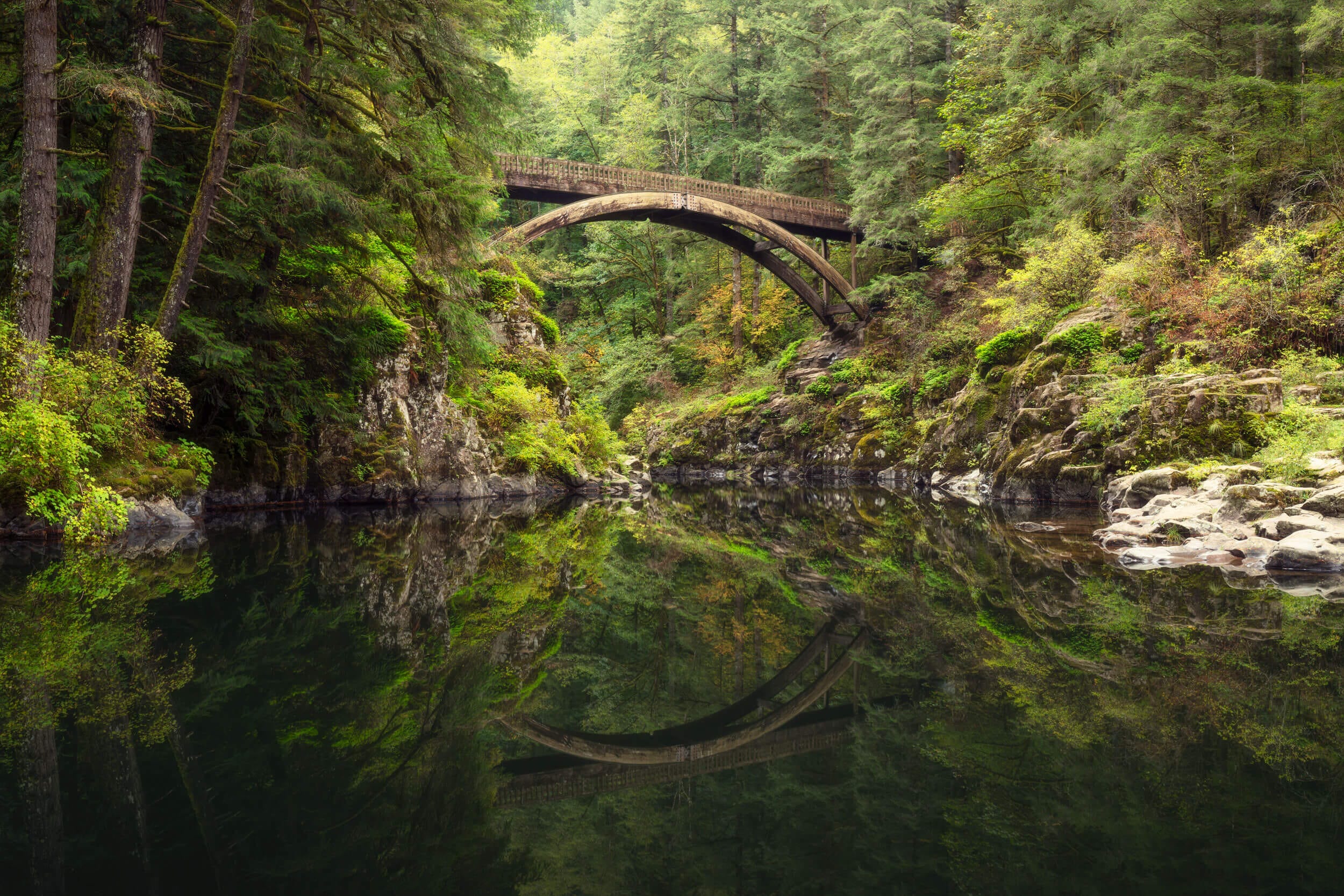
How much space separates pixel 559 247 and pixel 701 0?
12.2m

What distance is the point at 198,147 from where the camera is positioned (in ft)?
35.2

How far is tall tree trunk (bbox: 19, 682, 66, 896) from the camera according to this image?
5.87 feet

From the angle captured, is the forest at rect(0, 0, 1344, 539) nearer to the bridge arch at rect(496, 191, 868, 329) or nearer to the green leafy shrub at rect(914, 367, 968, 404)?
the green leafy shrub at rect(914, 367, 968, 404)

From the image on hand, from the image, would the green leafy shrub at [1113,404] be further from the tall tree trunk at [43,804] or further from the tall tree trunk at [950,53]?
the tall tree trunk at [950,53]

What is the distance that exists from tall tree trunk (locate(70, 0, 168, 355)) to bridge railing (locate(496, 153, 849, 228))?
9.53 m

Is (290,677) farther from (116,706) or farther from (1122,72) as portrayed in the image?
(1122,72)

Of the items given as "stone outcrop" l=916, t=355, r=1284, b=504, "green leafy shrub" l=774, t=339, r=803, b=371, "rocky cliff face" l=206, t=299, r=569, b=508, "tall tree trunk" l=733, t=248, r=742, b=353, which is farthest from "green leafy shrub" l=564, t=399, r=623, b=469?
"tall tree trunk" l=733, t=248, r=742, b=353

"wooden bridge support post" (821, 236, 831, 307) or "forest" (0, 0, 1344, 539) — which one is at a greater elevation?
"wooden bridge support post" (821, 236, 831, 307)

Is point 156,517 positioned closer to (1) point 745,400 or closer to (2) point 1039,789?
(2) point 1039,789

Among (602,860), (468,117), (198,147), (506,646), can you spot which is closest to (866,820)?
(602,860)

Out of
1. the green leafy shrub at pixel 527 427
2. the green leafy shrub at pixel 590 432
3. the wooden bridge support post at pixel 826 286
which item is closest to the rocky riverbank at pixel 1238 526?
the green leafy shrub at pixel 527 427

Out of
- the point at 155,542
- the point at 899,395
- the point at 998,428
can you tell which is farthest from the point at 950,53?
the point at 155,542

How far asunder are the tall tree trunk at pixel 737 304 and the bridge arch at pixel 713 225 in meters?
3.56

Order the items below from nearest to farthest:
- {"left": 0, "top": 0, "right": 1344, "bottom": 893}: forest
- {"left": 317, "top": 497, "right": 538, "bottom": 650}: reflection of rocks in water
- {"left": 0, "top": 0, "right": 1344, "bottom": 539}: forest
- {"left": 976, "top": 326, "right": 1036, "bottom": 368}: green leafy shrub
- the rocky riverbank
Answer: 1. {"left": 0, "top": 0, "right": 1344, "bottom": 893}: forest
2. {"left": 317, "top": 497, "right": 538, "bottom": 650}: reflection of rocks in water
3. the rocky riverbank
4. {"left": 0, "top": 0, "right": 1344, "bottom": 539}: forest
5. {"left": 976, "top": 326, "right": 1036, "bottom": 368}: green leafy shrub
